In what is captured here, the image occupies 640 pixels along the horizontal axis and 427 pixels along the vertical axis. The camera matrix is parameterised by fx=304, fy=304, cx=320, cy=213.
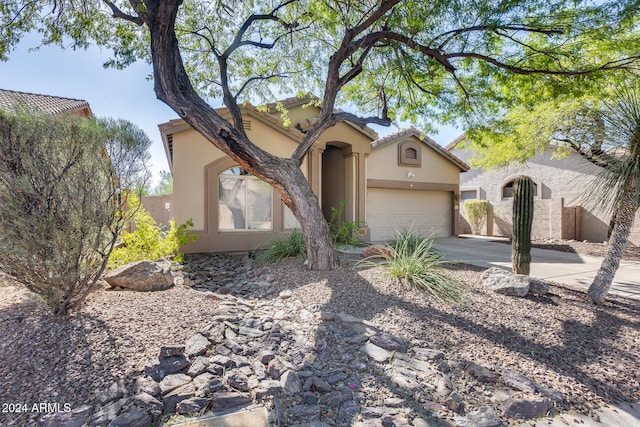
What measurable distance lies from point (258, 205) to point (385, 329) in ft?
23.5

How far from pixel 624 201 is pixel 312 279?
5404 mm

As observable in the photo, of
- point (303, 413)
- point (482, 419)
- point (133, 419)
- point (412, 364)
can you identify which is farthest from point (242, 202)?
point (482, 419)

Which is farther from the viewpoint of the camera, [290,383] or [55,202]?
[55,202]

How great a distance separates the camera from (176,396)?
2551 mm

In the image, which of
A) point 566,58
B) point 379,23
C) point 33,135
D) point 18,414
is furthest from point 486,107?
point 18,414

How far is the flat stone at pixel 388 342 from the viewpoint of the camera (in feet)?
11.3

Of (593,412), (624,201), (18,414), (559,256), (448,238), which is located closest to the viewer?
(18,414)

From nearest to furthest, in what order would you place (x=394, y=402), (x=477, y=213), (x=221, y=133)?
(x=394, y=402), (x=221, y=133), (x=477, y=213)

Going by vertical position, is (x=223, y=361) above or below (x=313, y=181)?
below

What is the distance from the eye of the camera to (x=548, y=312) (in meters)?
4.58

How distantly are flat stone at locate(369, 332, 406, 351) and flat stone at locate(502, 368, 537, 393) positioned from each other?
1.02 meters

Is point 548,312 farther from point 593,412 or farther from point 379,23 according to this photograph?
point 379,23

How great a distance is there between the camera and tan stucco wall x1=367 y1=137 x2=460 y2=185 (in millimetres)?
13375

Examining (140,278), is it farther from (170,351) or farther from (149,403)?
(149,403)
